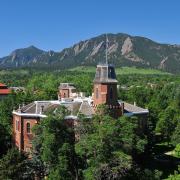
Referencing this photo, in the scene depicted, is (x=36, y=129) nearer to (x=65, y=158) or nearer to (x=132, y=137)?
(x=65, y=158)

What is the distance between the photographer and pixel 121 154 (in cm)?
4372

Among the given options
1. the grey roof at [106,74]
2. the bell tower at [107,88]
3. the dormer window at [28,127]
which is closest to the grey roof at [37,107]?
the dormer window at [28,127]

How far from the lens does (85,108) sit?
60188 millimetres

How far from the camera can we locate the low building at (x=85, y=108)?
57.8 m

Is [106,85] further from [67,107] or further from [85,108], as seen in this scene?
[67,107]

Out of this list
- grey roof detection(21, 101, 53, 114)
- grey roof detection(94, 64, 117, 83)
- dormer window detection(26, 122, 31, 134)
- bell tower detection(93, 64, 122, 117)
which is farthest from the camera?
dormer window detection(26, 122, 31, 134)

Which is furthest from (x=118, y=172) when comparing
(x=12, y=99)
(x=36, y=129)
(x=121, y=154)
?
(x=12, y=99)

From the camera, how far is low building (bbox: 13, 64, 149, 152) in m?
57.8

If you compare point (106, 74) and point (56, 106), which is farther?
point (56, 106)

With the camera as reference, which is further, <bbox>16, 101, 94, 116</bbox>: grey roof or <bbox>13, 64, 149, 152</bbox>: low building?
<bbox>16, 101, 94, 116</bbox>: grey roof

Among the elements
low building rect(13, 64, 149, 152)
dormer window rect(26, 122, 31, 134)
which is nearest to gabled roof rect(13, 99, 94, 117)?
low building rect(13, 64, 149, 152)

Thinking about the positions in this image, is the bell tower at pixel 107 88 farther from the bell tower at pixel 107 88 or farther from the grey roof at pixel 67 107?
the grey roof at pixel 67 107

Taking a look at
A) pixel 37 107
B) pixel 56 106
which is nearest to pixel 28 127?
pixel 37 107

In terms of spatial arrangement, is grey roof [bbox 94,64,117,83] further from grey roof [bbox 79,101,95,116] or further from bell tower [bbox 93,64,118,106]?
grey roof [bbox 79,101,95,116]
